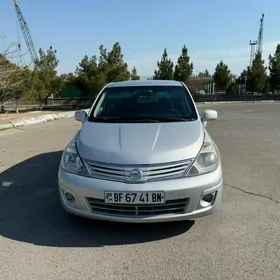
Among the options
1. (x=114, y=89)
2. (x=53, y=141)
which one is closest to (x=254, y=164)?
(x=114, y=89)

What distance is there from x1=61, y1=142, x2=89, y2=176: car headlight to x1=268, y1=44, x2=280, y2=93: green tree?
135ft

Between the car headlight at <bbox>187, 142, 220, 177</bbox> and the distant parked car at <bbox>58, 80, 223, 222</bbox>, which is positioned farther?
the car headlight at <bbox>187, 142, 220, 177</bbox>

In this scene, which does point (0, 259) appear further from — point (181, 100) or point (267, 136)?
point (267, 136)

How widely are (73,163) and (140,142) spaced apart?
0.74 metres

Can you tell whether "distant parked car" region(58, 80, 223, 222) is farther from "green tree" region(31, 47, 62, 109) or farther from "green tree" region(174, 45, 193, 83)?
"green tree" region(174, 45, 193, 83)

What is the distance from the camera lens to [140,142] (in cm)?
334

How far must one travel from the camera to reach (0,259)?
2.86 m

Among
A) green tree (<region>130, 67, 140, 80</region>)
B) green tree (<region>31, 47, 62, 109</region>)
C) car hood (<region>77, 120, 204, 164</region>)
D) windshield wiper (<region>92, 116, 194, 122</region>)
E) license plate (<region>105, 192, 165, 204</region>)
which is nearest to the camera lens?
license plate (<region>105, 192, 165, 204</region>)

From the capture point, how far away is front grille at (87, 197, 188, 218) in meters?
3.03

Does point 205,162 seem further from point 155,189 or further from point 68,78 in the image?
point 68,78

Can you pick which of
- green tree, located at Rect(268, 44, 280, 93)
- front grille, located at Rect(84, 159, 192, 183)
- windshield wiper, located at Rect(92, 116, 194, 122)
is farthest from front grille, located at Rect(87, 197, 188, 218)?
green tree, located at Rect(268, 44, 280, 93)

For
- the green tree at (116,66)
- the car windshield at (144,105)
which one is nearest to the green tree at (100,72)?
the green tree at (116,66)

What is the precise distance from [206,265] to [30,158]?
5.13 meters

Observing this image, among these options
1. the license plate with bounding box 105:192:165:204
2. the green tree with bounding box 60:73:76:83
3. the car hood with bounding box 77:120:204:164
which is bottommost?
the license plate with bounding box 105:192:165:204
